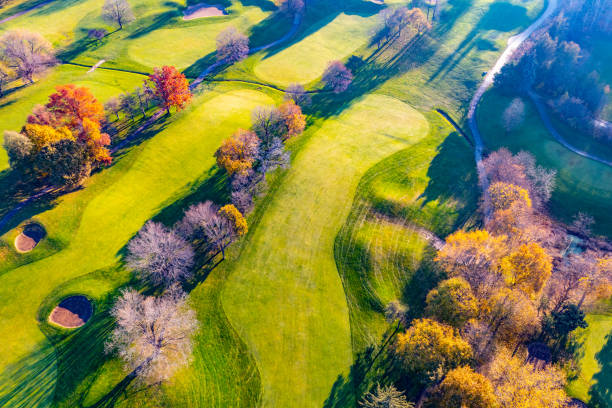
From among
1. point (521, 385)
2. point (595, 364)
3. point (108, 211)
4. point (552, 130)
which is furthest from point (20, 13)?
point (595, 364)

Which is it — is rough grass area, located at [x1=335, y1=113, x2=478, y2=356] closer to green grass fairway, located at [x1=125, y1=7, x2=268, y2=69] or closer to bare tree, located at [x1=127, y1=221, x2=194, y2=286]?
bare tree, located at [x1=127, y1=221, x2=194, y2=286]

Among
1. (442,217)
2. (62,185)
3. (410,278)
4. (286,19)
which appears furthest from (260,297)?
(286,19)

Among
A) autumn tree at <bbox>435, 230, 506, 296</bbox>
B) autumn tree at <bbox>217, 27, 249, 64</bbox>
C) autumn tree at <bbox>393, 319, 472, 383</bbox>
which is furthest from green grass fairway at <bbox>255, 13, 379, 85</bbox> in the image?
autumn tree at <bbox>393, 319, 472, 383</bbox>

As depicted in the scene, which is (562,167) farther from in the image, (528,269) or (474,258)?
(474,258)

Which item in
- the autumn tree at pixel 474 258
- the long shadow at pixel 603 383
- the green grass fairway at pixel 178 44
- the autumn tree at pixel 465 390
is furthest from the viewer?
the green grass fairway at pixel 178 44

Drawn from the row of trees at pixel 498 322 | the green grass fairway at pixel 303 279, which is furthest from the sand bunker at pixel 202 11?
the row of trees at pixel 498 322

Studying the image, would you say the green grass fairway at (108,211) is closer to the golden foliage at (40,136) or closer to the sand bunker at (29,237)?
the sand bunker at (29,237)
